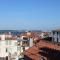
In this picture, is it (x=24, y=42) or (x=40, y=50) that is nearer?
(x=40, y=50)

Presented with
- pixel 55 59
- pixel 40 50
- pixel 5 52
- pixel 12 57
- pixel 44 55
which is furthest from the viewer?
pixel 5 52

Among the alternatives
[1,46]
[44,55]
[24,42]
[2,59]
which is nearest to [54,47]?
[44,55]

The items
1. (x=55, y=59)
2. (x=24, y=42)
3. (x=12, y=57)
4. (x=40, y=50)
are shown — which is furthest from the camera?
(x=24, y=42)

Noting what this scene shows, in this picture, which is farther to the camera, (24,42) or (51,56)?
(24,42)

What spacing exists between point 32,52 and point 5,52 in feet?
35.0

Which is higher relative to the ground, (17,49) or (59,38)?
(59,38)

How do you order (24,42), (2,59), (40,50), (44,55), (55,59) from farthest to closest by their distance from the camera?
1. (24,42)
2. (2,59)
3. (40,50)
4. (44,55)
5. (55,59)

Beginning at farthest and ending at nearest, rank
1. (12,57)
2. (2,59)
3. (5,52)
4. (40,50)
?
(5,52)
(2,59)
(12,57)
(40,50)

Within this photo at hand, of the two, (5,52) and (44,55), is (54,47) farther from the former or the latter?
(5,52)

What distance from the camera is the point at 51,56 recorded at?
22641 mm

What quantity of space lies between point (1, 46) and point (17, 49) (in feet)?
8.99

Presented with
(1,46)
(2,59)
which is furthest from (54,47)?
(1,46)

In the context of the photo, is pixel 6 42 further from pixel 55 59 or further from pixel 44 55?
pixel 55 59

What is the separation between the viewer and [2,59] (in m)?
34.5
